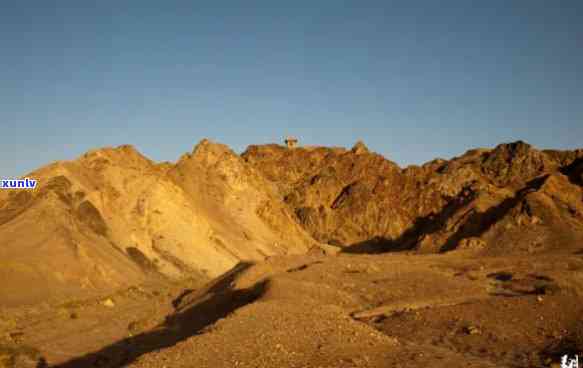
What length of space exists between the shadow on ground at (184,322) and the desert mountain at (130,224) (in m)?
6.95

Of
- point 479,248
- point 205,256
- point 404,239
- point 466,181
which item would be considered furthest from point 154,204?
point 466,181

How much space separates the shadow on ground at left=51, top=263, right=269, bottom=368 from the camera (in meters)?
19.3

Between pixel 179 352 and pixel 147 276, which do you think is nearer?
pixel 179 352

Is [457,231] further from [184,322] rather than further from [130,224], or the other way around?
[184,322]

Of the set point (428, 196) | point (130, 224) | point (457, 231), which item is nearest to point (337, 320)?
point (130, 224)

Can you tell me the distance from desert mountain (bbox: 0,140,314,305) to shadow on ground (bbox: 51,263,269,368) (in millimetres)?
6948

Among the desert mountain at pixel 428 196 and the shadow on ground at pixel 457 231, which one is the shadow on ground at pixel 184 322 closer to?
the desert mountain at pixel 428 196

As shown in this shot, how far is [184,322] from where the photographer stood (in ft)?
76.4

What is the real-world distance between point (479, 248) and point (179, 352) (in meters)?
35.8

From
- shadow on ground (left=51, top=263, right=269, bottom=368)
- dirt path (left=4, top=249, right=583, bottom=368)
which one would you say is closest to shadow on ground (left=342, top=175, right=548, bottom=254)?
dirt path (left=4, top=249, right=583, bottom=368)

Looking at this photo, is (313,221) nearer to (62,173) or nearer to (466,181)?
(466,181)

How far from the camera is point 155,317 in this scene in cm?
2550

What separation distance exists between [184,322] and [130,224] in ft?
63.3

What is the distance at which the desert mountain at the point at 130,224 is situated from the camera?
30.8m
